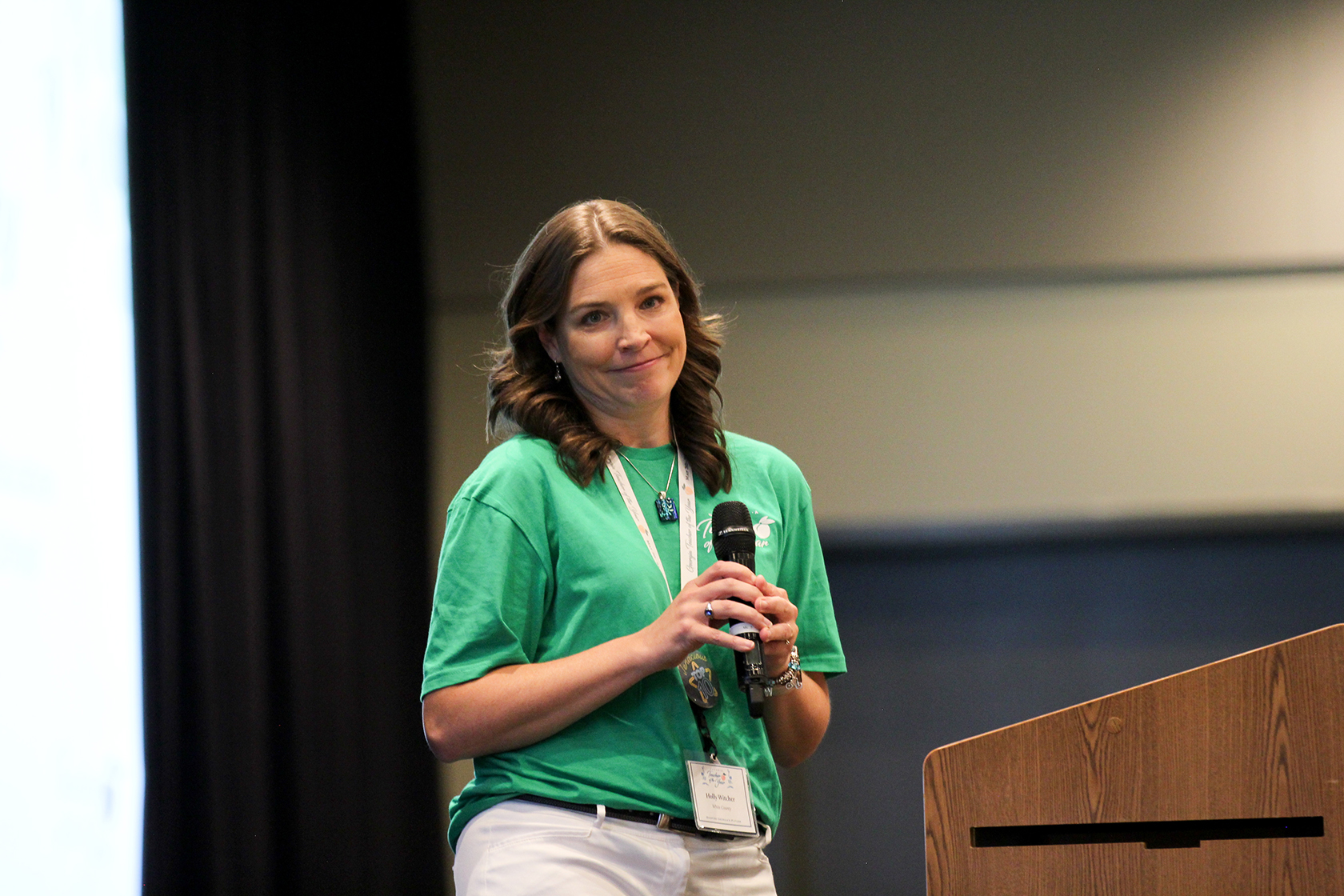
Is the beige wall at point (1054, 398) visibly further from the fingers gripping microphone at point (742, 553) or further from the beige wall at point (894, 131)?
the fingers gripping microphone at point (742, 553)

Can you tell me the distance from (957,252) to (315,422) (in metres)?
2.10

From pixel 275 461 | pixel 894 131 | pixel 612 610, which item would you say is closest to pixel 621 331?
pixel 612 610

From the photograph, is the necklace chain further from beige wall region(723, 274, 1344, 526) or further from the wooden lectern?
beige wall region(723, 274, 1344, 526)

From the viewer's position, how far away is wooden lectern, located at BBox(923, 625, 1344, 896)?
112cm

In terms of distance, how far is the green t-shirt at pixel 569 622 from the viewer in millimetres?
1209

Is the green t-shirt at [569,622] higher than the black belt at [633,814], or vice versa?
the green t-shirt at [569,622]

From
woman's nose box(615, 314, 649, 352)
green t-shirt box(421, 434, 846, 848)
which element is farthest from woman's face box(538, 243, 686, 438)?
green t-shirt box(421, 434, 846, 848)

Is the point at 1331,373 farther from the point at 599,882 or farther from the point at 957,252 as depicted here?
the point at 599,882

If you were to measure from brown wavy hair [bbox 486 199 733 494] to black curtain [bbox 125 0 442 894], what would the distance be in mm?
1905

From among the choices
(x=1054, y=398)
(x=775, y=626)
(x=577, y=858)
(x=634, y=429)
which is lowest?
(x=577, y=858)

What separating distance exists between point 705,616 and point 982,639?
263 cm

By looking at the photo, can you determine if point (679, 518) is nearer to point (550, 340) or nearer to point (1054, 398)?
point (550, 340)

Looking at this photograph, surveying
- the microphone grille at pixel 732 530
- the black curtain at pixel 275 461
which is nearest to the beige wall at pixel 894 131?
the black curtain at pixel 275 461

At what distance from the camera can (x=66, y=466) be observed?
8.54 ft
